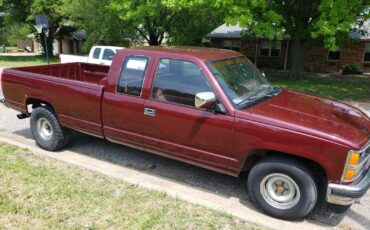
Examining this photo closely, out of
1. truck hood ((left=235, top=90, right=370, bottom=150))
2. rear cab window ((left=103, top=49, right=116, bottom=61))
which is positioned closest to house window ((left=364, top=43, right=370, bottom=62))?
rear cab window ((left=103, top=49, right=116, bottom=61))

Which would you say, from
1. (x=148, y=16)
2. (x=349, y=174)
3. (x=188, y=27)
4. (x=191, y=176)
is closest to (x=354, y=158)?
(x=349, y=174)

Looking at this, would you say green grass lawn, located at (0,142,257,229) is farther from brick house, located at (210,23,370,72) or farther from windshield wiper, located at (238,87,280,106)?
brick house, located at (210,23,370,72)

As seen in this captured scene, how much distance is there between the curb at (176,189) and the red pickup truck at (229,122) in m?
0.15

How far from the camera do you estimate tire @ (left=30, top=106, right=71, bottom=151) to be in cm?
590

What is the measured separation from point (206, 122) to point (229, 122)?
0.30 m

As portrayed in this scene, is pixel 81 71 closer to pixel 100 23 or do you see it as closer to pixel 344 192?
pixel 344 192

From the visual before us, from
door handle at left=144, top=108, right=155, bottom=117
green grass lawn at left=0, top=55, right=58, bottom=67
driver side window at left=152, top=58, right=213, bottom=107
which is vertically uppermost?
driver side window at left=152, top=58, right=213, bottom=107

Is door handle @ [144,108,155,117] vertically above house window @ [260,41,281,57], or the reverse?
house window @ [260,41,281,57]

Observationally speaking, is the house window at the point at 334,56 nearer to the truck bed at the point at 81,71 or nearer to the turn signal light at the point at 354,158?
the truck bed at the point at 81,71

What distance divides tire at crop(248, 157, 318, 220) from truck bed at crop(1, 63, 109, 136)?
8.23 ft

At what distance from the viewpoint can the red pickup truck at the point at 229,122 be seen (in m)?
3.79

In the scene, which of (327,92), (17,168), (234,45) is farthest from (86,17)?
(17,168)

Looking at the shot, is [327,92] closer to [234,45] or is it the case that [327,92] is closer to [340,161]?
[340,161]

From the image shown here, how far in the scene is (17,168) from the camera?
5.17 metres
